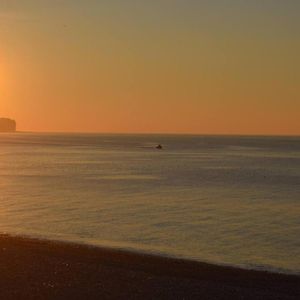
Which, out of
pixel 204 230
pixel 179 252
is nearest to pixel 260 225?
pixel 204 230

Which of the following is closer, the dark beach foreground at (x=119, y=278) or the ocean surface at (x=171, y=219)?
the dark beach foreground at (x=119, y=278)

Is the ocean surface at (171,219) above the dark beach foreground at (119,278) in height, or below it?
below

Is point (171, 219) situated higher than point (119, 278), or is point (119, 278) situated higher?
point (119, 278)

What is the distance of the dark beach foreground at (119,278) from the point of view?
47.8 feet

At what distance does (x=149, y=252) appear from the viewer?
22719 mm

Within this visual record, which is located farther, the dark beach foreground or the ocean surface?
the ocean surface

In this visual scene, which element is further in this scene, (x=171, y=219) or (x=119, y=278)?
(x=171, y=219)

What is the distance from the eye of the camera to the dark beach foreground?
1455 centimetres

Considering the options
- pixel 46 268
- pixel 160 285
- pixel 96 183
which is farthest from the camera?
pixel 96 183

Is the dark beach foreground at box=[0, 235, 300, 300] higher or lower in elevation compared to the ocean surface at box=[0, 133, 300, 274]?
higher

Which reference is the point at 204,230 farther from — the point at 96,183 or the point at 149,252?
the point at 96,183

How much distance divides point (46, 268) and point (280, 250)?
34.2 feet

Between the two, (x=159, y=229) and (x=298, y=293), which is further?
(x=159, y=229)

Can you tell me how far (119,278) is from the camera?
16.4 m
